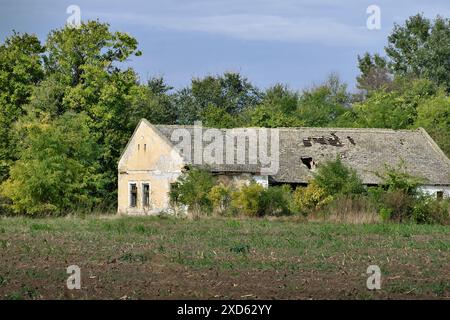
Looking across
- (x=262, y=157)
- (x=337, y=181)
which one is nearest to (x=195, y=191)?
(x=337, y=181)

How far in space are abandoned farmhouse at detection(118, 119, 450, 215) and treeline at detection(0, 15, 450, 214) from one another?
2.18 meters

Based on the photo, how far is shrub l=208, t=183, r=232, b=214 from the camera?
43812 mm

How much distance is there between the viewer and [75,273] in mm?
18953

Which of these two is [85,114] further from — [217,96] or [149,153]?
[217,96]

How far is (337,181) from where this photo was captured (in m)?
43.1

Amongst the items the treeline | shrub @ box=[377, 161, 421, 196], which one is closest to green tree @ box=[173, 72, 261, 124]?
the treeline

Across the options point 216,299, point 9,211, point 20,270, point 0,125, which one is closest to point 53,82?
point 0,125

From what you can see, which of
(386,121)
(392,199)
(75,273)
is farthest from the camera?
(386,121)

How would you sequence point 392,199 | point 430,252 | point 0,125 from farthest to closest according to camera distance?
point 0,125 < point 392,199 < point 430,252

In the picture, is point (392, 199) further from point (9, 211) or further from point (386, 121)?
point (386, 121)

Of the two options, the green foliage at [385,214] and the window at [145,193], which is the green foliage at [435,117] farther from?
the green foliage at [385,214]

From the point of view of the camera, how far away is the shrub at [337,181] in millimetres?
42719

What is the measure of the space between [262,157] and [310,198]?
904cm
